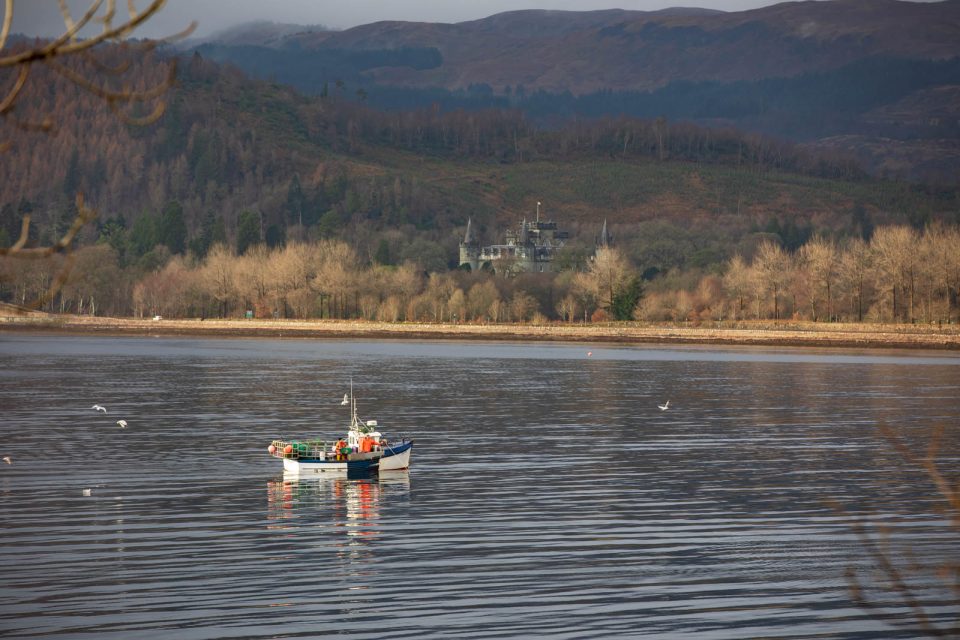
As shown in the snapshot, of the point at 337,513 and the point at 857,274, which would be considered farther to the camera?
the point at 857,274

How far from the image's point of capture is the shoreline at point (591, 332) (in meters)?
148

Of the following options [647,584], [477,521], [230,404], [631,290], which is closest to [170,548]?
[477,521]

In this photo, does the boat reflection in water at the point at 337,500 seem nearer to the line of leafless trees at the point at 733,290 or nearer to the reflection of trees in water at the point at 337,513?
the reflection of trees in water at the point at 337,513

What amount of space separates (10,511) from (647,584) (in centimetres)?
1966

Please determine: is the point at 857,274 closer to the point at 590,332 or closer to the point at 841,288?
the point at 841,288

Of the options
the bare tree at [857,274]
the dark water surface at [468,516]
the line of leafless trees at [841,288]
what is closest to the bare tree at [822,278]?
the line of leafless trees at [841,288]

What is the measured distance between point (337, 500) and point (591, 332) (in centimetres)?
13364

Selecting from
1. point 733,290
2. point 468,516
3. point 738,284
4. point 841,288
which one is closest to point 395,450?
point 468,516

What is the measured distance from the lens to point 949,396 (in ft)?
278

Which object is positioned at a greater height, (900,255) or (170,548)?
(900,255)

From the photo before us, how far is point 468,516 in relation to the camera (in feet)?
126

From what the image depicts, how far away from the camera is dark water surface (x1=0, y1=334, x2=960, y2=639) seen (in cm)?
2694

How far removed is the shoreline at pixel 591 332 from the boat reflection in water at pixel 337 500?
110 meters

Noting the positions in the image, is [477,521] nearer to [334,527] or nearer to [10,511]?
[334,527]
